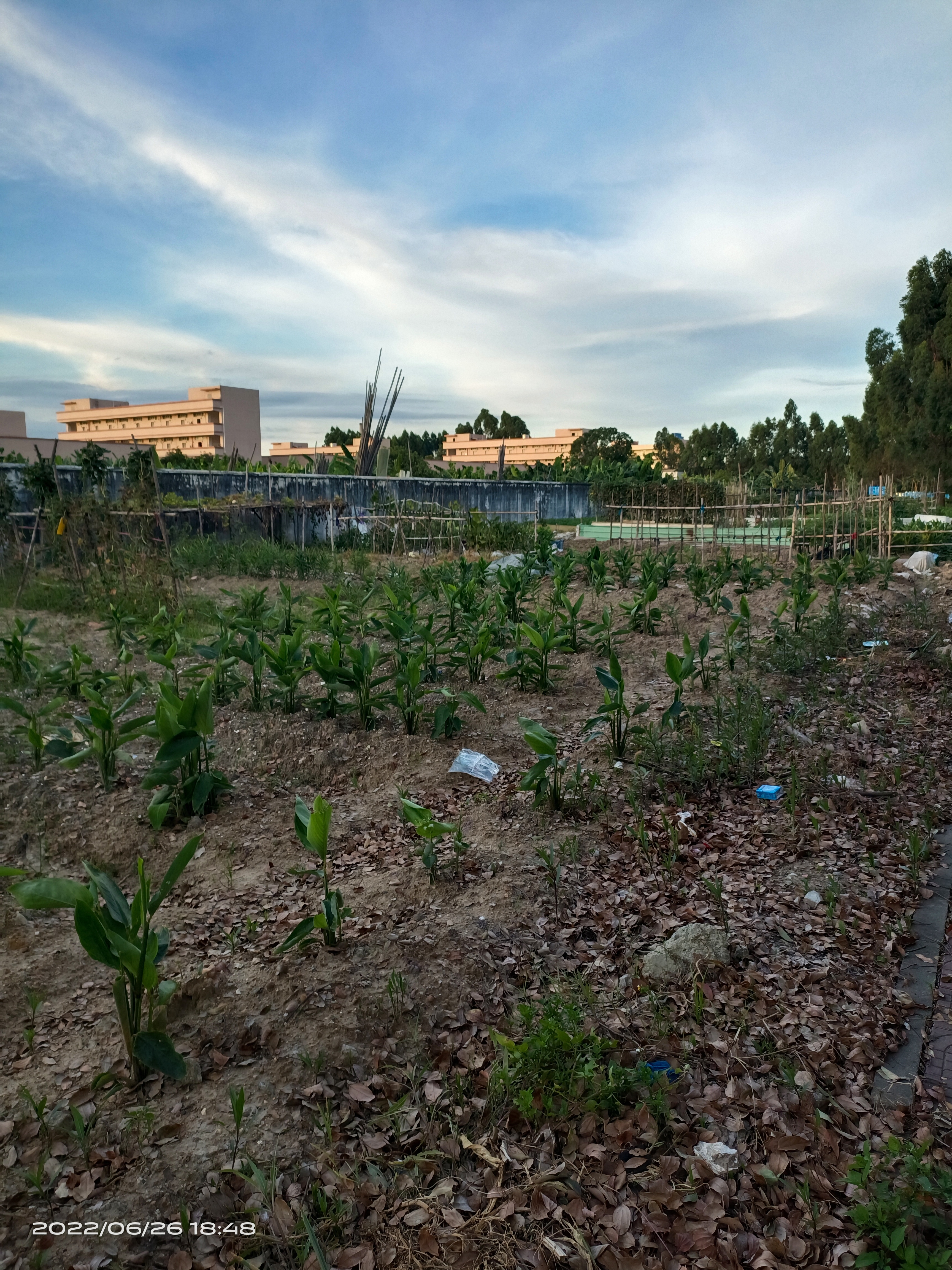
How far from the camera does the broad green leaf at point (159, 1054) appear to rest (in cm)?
211

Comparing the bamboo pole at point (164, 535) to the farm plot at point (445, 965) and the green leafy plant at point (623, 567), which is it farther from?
the green leafy plant at point (623, 567)

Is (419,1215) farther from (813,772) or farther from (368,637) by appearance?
(368,637)

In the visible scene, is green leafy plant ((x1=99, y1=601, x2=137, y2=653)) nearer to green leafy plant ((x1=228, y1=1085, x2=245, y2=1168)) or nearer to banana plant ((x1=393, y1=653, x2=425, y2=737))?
banana plant ((x1=393, y1=653, x2=425, y2=737))

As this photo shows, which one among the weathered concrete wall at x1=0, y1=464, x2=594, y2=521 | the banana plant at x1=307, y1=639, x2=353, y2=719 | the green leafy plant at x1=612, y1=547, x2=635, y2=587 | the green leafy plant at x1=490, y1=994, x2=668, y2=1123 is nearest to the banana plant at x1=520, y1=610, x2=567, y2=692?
the banana plant at x1=307, y1=639, x2=353, y2=719

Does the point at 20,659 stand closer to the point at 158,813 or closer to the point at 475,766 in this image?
the point at 158,813

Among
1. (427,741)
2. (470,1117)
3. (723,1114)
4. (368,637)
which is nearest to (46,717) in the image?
(427,741)

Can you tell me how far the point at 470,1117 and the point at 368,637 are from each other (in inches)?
232

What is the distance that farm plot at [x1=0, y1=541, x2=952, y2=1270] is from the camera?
1.93 metres

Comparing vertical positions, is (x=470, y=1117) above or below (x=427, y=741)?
below

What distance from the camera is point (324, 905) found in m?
2.97

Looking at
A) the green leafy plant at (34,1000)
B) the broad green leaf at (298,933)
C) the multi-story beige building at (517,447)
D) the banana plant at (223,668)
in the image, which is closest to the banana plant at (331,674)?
the banana plant at (223,668)

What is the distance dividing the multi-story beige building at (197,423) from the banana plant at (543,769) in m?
45.7

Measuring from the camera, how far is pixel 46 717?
204 inches

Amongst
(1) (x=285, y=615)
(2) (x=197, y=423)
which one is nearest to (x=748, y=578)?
(1) (x=285, y=615)
